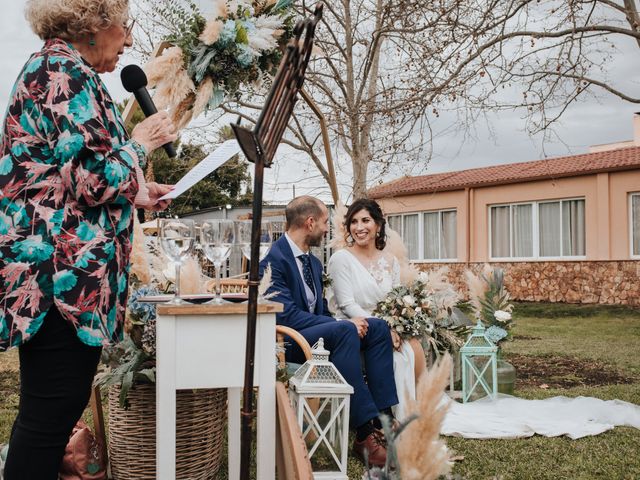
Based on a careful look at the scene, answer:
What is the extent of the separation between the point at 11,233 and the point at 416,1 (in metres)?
7.38

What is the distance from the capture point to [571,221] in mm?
15234

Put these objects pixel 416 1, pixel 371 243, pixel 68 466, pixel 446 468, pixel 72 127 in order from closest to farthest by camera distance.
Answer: pixel 446 468, pixel 72 127, pixel 68 466, pixel 371 243, pixel 416 1

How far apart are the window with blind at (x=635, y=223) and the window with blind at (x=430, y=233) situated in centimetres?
469

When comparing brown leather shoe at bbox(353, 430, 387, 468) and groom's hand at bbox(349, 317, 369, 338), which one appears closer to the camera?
brown leather shoe at bbox(353, 430, 387, 468)

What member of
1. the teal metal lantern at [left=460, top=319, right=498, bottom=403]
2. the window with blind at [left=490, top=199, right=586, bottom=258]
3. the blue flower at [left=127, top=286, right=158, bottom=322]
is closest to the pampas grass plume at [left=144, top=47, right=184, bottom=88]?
the blue flower at [left=127, top=286, right=158, bottom=322]

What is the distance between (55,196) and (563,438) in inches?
132

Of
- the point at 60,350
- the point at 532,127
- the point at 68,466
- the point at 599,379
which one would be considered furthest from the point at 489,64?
the point at 60,350

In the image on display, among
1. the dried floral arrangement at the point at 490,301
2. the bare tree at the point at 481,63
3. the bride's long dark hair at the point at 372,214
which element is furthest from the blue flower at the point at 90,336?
the bare tree at the point at 481,63

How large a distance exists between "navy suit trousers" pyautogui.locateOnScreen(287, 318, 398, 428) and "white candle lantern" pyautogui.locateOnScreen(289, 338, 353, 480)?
0.64 metres

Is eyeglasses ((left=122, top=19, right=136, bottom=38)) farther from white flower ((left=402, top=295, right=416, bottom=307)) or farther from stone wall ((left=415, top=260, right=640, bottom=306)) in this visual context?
stone wall ((left=415, top=260, right=640, bottom=306))

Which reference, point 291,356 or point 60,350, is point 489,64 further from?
point 60,350

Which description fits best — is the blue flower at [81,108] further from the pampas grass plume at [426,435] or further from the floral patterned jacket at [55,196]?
the pampas grass plume at [426,435]

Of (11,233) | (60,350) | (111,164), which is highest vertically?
(111,164)

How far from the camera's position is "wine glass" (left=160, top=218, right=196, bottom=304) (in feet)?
7.23
